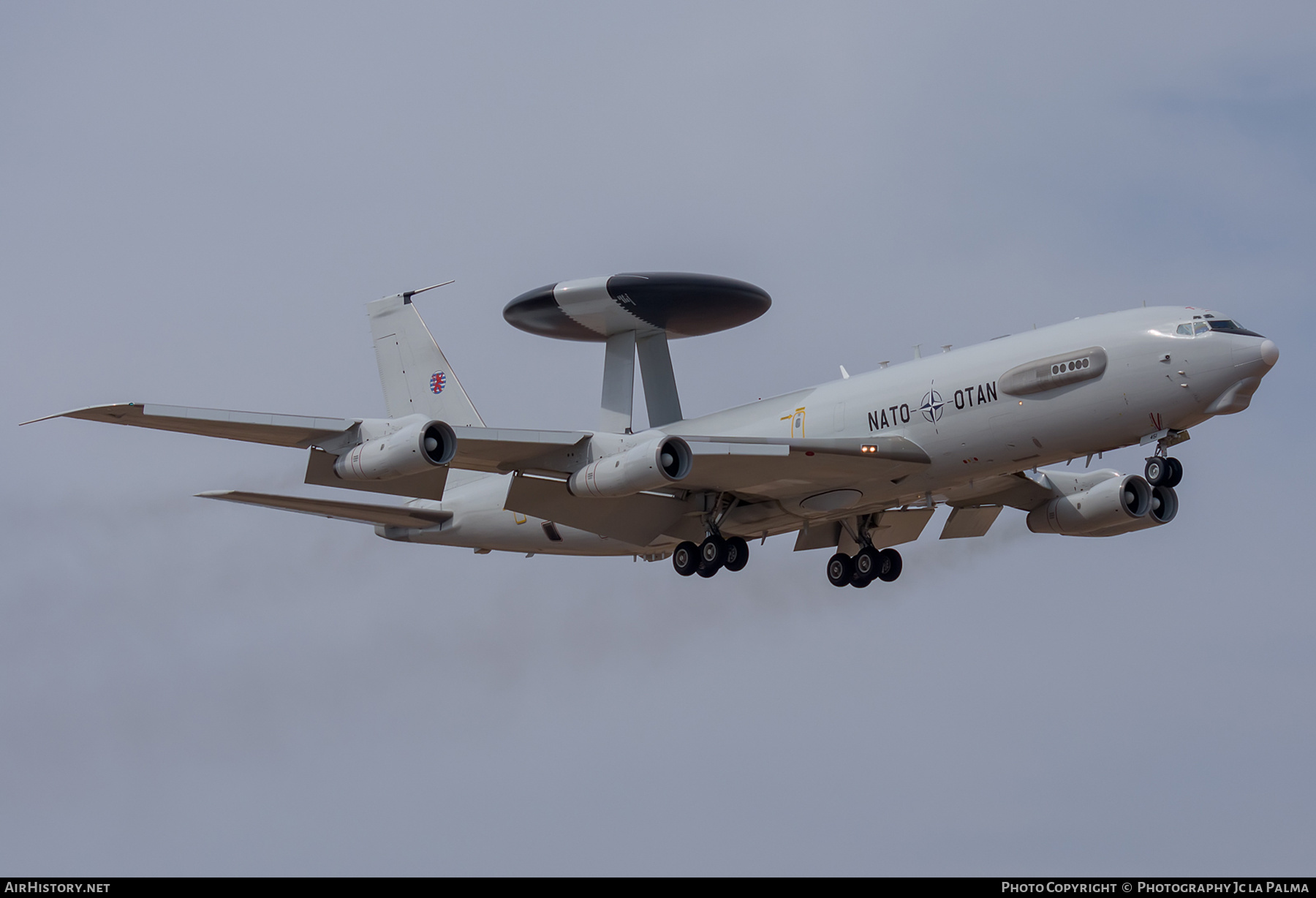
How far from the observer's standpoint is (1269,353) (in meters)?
30.8

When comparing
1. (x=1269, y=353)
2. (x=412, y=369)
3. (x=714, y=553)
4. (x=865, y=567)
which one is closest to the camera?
(x=1269, y=353)

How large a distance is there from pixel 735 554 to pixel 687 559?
4.17 ft

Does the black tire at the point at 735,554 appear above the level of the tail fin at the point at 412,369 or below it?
below

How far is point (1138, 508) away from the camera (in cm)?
3894

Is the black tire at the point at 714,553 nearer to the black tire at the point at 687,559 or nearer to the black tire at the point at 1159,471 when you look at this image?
the black tire at the point at 687,559

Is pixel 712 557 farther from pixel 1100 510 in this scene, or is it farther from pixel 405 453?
pixel 1100 510

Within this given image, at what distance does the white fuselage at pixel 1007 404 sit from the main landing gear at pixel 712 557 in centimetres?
82

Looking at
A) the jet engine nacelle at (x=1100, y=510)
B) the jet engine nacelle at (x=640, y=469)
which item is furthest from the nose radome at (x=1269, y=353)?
the jet engine nacelle at (x=640, y=469)

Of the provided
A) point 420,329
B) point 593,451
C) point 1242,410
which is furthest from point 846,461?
point 420,329

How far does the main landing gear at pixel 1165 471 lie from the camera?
32.1m

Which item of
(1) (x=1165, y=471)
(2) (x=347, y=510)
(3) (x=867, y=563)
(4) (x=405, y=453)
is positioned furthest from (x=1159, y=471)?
(2) (x=347, y=510)

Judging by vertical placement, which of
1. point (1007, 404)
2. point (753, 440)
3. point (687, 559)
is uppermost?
point (1007, 404)

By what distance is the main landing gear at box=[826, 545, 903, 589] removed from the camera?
132 feet

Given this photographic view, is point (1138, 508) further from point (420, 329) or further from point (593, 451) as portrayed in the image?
point (420, 329)
